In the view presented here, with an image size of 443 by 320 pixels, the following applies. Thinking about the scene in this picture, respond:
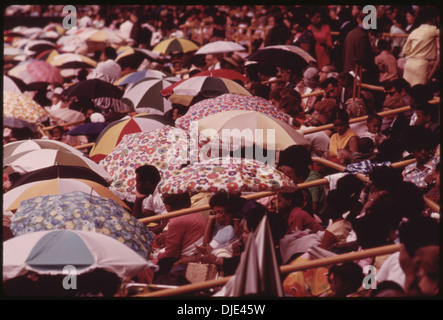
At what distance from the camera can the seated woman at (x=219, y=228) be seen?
6766 mm

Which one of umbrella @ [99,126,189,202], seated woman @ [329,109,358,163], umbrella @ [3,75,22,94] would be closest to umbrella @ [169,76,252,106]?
seated woman @ [329,109,358,163]

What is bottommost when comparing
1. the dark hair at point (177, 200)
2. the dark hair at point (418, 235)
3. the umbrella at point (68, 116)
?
the umbrella at point (68, 116)

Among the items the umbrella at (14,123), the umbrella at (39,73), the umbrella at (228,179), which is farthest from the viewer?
the umbrella at (39,73)

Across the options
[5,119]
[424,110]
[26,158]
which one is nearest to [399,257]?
[424,110]

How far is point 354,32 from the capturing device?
12.8m

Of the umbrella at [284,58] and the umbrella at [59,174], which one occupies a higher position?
the umbrella at [284,58]

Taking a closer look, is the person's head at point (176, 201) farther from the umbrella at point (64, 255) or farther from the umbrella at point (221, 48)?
the umbrella at point (221, 48)

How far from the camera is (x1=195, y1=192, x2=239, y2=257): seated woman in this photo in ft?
22.2

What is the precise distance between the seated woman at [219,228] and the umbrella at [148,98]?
6388 mm

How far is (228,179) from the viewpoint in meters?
6.98

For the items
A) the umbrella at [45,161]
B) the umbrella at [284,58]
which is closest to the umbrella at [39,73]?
the umbrella at [284,58]

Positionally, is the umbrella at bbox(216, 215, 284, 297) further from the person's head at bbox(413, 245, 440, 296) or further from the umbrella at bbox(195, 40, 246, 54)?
the umbrella at bbox(195, 40, 246, 54)

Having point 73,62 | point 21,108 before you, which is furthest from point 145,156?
point 73,62

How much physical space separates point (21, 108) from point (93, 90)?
137 cm
